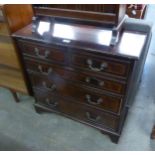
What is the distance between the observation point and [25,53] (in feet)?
4.18

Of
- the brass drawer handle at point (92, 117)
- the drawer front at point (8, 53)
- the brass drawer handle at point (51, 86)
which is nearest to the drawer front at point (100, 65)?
the brass drawer handle at point (51, 86)

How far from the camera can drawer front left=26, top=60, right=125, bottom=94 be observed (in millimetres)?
1085

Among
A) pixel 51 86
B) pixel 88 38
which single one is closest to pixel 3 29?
pixel 51 86

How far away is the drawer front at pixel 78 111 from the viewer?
1313mm

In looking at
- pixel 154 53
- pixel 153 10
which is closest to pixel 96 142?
pixel 154 53

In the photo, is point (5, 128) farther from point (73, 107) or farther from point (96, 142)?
point (96, 142)

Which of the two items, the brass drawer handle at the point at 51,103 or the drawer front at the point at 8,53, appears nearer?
the drawer front at the point at 8,53

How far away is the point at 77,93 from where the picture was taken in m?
1.28

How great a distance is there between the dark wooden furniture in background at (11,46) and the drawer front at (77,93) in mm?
198

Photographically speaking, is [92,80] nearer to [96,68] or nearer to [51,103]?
[96,68]

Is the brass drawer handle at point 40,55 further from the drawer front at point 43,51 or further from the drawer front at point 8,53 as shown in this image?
the drawer front at point 8,53

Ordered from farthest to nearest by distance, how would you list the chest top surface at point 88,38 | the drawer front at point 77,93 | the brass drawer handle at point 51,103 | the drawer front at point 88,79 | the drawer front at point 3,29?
the brass drawer handle at point 51,103
the drawer front at point 3,29
the drawer front at point 77,93
the drawer front at point 88,79
the chest top surface at point 88,38

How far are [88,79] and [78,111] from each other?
0.36 m

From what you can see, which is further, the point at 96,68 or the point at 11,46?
the point at 11,46
